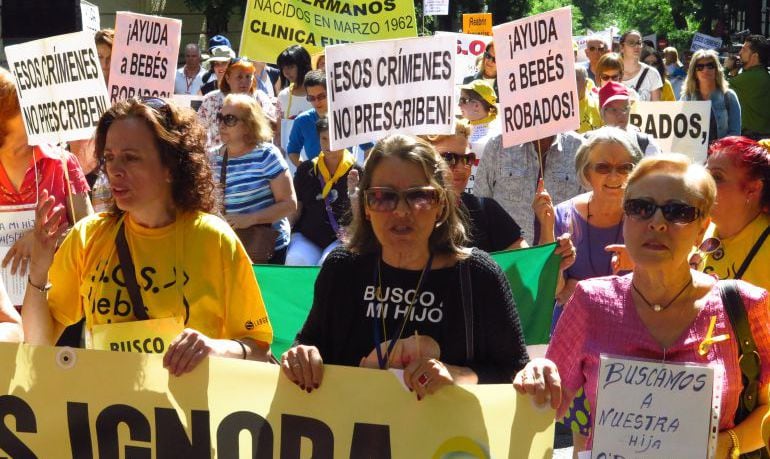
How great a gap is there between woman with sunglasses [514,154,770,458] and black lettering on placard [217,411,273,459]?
32.2 inches

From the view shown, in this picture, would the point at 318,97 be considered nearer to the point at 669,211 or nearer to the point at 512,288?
the point at 512,288

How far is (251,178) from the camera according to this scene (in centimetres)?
786

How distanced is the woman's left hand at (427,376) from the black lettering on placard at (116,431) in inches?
31.7

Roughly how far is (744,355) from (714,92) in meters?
9.76

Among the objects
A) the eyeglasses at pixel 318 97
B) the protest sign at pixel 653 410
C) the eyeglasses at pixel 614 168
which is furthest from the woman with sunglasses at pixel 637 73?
the protest sign at pixel 653 410

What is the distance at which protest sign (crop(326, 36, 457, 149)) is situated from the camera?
22.5 ft

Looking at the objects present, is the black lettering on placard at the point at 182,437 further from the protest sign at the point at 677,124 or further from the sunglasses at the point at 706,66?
the sunglasses at the point at 706,66

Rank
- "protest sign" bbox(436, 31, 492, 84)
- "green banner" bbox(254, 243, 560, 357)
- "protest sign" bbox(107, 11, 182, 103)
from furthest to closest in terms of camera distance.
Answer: "protest sign" bbox(436, 31, 492, 84) < "protest sign" bbox(107, 11, 182, 103) < "green banner" bbox(254, 243, 560, 357)

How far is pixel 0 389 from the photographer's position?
3.69 m

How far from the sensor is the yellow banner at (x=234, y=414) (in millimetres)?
3383

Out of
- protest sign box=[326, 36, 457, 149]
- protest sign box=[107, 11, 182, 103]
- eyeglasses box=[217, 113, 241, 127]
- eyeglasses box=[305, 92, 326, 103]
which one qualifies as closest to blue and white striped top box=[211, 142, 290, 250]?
eyeglasses box=[217, 113, 241, 127]

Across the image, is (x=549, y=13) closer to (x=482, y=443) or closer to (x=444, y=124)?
(x=444, y=124)

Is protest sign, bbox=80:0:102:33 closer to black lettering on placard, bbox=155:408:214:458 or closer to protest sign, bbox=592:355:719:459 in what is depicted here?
black lettering on placard, bbox=155:408:214:458

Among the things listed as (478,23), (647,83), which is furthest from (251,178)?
(478,23)
